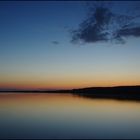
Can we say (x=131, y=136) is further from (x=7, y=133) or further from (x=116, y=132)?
(x=7, y=133)

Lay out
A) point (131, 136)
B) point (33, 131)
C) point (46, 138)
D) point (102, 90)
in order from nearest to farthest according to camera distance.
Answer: point (46, 138)
point (131, 136)
point (33, 131)
point (102, 90)

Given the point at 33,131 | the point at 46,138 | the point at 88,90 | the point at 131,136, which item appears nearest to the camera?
the point at 46,138

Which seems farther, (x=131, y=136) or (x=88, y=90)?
(x=88, y=90)

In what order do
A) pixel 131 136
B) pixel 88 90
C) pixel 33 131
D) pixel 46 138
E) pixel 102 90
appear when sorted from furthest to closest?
pixel 88 90 < pixel 102 90 < pixel 33 131 < pixel 131 136 < pixel 46 138

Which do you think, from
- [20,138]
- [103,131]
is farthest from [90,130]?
[20,138]

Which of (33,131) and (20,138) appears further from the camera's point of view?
(33,131)

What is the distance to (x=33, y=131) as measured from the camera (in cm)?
1489

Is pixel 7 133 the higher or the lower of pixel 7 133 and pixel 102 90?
the lower

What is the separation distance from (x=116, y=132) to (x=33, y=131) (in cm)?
464

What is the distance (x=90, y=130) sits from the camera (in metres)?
15.4

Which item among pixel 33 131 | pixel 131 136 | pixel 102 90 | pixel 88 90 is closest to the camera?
pixel 131 136

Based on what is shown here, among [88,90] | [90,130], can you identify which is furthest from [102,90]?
[90,130]

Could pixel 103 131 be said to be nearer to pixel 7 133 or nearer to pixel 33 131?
pixel 33 131

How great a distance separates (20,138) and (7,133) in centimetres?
176
